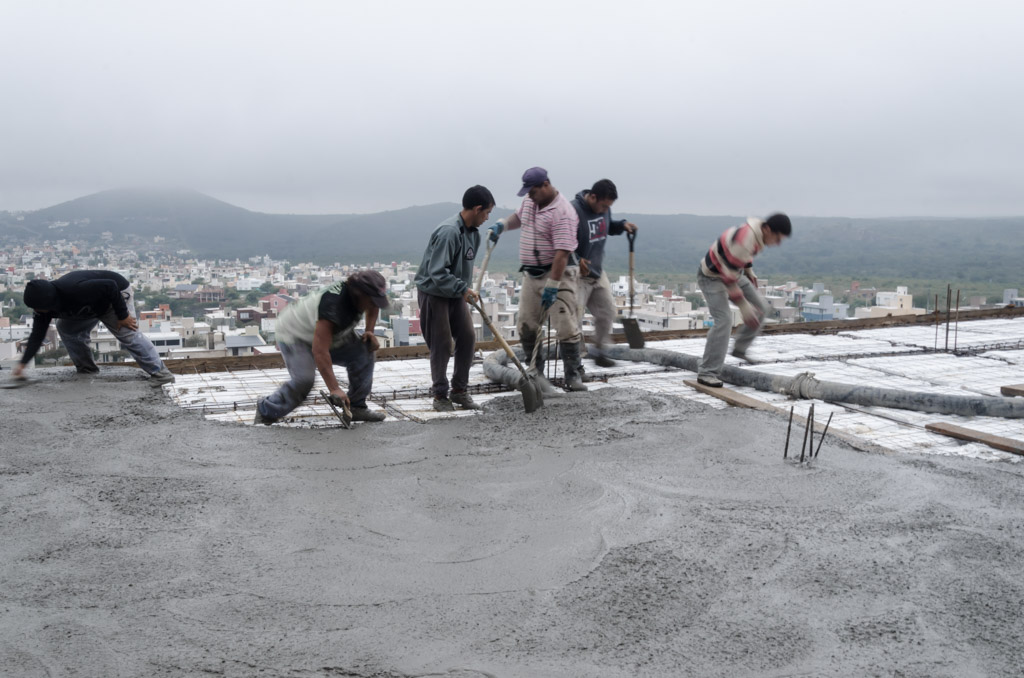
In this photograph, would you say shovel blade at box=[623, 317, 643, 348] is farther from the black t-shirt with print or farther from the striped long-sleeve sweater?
the black t-shirt with print

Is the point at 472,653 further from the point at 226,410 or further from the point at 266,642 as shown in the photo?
the point at 226,410

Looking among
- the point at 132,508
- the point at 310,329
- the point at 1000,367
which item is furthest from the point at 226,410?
the point at 1000,367

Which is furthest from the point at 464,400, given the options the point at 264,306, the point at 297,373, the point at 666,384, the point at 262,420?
the point at 264,306

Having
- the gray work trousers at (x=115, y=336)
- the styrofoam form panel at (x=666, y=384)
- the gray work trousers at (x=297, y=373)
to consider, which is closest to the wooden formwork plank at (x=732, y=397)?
the styrofoam form panel at (x=666, y=384)

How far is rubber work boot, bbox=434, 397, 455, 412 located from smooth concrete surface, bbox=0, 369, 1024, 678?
748 mm

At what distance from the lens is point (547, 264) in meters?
5.21

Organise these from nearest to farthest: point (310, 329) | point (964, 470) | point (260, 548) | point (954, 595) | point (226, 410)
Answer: point (954, 595) → point (260, 548) → point (964, 470) → point (310, 329) → point (226, 410)

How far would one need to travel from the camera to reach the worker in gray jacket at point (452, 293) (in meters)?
4.52

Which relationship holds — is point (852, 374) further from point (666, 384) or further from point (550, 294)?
point (550, 294)

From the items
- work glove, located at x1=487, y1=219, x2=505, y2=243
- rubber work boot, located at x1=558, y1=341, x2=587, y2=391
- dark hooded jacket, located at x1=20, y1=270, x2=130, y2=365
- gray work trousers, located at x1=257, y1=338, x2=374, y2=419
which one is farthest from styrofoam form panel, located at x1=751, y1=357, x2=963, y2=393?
dark hooded jacket, located at x1=20, y1=270, x2=130, y2=365

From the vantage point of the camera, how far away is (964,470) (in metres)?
Result: 3.30

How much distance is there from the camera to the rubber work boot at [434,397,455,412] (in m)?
4.67

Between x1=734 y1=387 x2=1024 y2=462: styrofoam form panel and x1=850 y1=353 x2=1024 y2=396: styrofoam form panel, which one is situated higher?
x1=850 y1=353 x2=1024 y2=396: styrofoam form panel

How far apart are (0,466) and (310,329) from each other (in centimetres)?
149
